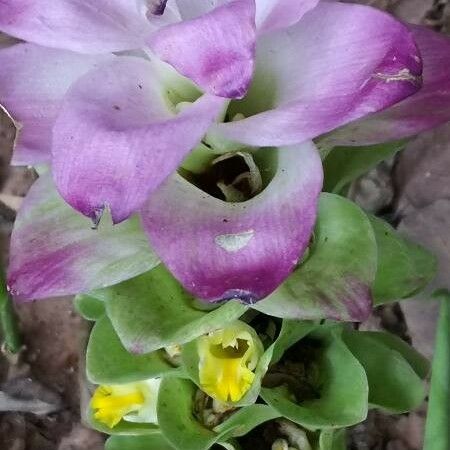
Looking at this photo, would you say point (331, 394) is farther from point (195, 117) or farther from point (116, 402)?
point (195, 117)

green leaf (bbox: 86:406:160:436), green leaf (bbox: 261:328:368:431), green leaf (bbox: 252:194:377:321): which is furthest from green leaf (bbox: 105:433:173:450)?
green leaf (bbox: 252:194:377:321)

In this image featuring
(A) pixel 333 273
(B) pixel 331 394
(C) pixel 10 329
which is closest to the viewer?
(A) pixel 333 273

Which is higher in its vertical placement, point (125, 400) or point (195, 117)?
point (195, 117)

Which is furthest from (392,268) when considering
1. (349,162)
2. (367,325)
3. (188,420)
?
(367,325)

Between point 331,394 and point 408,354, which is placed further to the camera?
point 408,354

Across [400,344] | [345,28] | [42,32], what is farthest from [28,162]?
[400,344]

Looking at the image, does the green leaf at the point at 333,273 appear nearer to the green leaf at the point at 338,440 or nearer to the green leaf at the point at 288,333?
the green leaf at the point at 288,333

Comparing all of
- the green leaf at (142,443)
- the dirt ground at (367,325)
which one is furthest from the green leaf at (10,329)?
the green leaf at (142,443)
